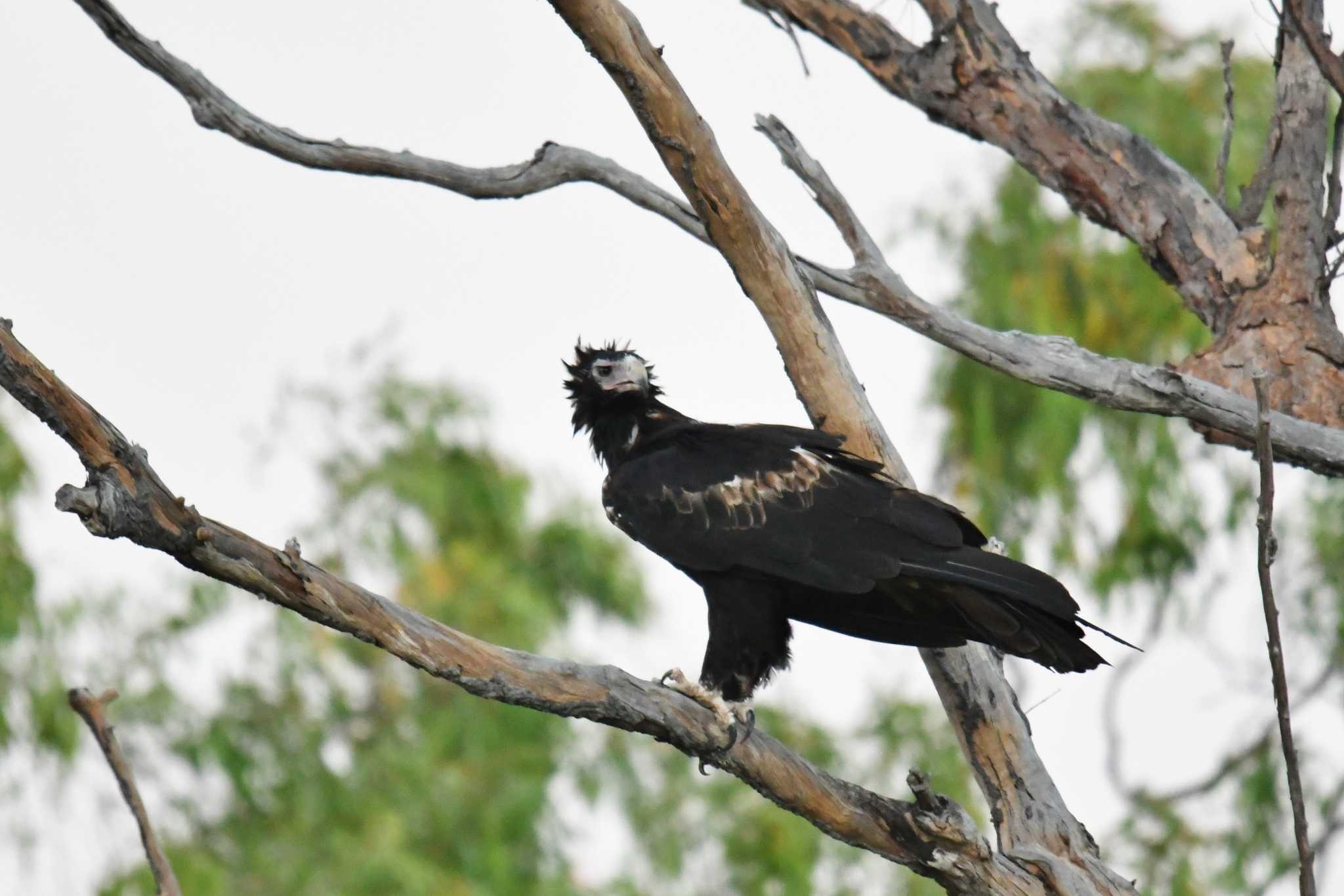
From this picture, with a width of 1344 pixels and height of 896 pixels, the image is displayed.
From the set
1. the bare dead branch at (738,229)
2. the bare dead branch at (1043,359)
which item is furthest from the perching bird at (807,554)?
the bare dead branch at (1043,359)

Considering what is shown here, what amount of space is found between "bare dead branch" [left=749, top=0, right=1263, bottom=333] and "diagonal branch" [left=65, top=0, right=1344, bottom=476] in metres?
0.30

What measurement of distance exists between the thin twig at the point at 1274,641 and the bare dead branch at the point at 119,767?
2.38 metres

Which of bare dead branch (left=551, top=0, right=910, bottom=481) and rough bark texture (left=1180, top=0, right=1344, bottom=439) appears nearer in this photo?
bare dead branch (left=551, top=0, right=910, bottom=481)

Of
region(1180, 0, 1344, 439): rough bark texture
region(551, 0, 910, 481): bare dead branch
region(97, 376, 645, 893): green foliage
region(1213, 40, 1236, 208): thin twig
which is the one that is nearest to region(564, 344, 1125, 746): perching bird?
region(551, 0, 910, 481): bare dead branch

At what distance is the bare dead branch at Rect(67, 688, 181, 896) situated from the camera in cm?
382

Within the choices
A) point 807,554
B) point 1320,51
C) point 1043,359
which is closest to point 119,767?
point 807,554

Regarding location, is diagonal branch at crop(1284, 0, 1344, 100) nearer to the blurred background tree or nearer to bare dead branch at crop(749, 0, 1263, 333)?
bare dead branch at crop(749, 0, 1263, 333)

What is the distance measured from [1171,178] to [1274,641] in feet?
8.74

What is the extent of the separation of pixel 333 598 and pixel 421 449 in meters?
8.23

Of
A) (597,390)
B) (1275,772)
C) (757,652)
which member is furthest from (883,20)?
(1275,772)

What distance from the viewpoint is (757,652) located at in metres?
4.70

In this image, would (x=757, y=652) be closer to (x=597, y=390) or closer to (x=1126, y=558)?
(x=597, y=390)

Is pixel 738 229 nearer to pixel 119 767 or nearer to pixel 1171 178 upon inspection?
pixel 1171 178

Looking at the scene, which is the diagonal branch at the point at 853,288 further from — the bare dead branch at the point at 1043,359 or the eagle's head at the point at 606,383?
the eagle's head at the point at 606,383
